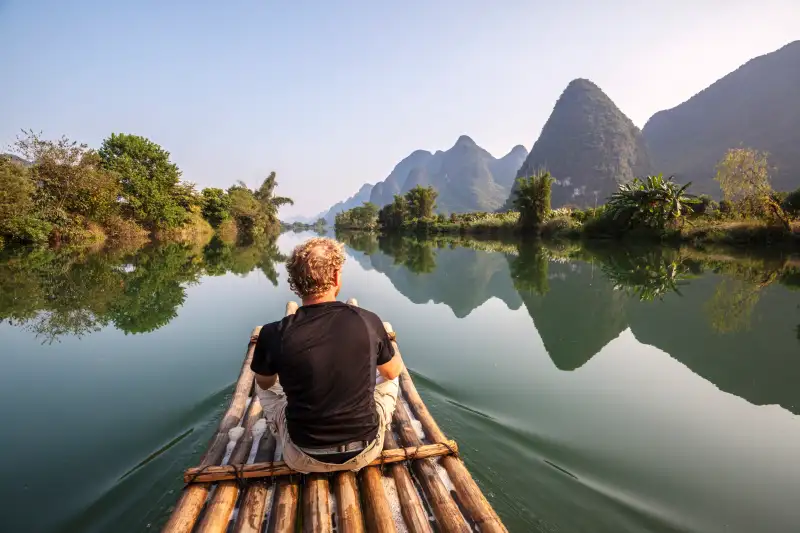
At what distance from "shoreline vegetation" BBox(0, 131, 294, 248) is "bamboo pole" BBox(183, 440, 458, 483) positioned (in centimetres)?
2597

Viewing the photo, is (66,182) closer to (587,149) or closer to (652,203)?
(652,203)

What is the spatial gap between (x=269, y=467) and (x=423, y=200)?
55.4 metres

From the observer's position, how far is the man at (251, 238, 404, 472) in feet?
6.55

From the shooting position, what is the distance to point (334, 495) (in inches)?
84.7

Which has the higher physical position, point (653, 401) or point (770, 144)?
point (770, 144)

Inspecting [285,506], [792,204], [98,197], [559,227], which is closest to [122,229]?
[98,197]

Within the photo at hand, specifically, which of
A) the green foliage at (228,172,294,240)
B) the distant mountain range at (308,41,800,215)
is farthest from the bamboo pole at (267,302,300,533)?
the distant mountain range at (308,41,800,215)

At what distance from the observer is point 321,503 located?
2.04 m

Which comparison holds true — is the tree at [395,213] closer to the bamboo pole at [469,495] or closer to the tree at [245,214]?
the tree at [245,214]

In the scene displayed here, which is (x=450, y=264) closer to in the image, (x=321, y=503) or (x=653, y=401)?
(x=653, y=401)

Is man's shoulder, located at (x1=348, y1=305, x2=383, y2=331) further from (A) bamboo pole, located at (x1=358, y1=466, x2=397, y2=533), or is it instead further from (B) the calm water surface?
(B) the calm water surface

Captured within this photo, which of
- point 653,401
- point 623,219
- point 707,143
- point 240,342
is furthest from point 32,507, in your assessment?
point 707,143

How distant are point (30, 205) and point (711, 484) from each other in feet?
97.9

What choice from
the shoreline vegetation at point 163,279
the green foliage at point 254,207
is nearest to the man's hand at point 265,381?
the shoreline vegetation at point 163,279
